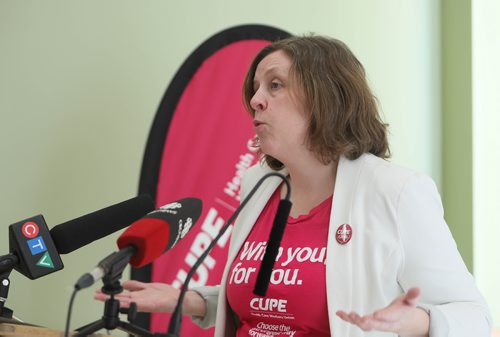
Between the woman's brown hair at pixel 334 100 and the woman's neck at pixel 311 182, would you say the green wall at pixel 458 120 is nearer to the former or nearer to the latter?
the woman's brown hair at pixel 334 100

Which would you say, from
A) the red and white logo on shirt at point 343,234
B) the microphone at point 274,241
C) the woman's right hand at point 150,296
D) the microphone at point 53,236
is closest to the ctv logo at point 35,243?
the microphone at point 53,236

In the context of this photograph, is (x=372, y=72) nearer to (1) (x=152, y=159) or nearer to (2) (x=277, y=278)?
(1) (x=152, y=159)

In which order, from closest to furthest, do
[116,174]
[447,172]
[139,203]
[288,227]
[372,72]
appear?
[139,203] → [288,227] → [116,174] → [372,72] → [447,172]

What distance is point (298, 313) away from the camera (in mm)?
1627

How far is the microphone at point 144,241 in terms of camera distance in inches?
41.5

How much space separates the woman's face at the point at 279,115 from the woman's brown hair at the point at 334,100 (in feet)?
0.07

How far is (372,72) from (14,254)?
8.03 ft

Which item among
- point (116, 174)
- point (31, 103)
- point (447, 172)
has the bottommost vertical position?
point (447, 172)

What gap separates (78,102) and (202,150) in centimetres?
46

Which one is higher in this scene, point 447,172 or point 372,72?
point 372,72

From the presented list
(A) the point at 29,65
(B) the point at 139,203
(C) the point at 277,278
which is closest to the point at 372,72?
(A) the point at 29,65

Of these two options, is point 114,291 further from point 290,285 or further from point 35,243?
point 290,285

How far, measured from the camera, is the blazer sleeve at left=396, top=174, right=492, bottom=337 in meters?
1.51

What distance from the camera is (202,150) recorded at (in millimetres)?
2590
